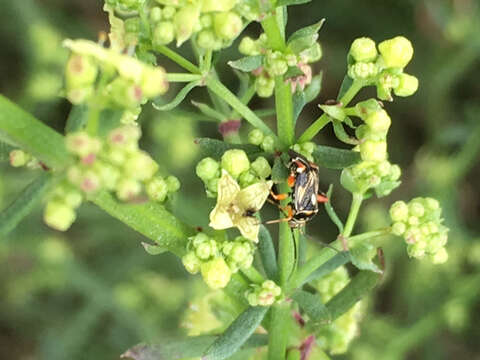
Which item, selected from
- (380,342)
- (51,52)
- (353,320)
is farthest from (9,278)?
(353,320)

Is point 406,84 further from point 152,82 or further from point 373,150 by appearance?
point 152,82

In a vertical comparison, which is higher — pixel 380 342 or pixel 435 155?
pixel 435 155

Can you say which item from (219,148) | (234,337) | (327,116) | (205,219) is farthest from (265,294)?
(205,219)

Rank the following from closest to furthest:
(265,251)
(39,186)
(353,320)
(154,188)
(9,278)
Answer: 1. (39,186)
2. (154,188)
3. (265,251)
4. (353,320)
5. (9,278)

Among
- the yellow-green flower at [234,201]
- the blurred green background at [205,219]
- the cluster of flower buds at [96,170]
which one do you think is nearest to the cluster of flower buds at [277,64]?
the yellow-green flower at [234,201]

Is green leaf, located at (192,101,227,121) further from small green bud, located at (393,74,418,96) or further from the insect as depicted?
small green bud, located at (393,74,418,96)

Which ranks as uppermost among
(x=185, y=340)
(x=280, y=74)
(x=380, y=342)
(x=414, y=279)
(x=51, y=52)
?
(x=51, y=52)

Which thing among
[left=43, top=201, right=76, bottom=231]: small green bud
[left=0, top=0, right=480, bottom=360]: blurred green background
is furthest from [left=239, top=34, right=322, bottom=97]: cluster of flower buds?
[left=0, top=0, right=480, bottom=360]: blurred green background

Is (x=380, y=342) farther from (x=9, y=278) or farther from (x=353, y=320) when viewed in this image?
(x=9, y=278)
